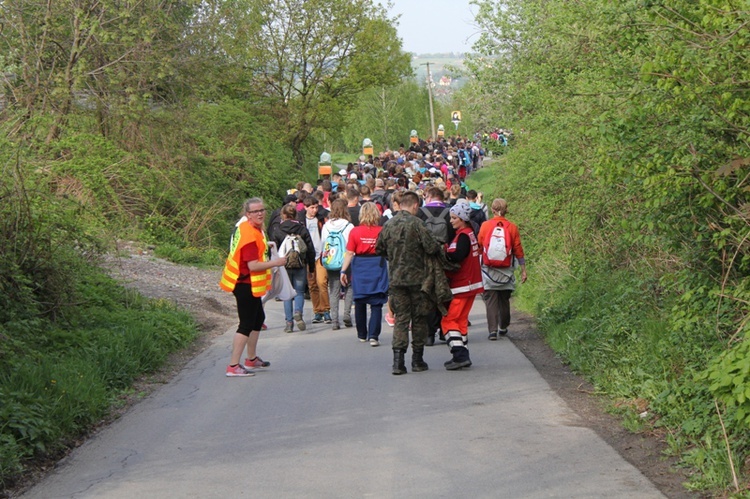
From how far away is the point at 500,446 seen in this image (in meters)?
7.63

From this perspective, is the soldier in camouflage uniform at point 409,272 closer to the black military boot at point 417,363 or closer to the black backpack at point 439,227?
the black military boot at point 417,363

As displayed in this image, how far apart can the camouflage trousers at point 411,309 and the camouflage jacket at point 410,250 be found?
12cm

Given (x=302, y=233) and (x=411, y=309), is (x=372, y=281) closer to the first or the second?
(x=302, y=233)

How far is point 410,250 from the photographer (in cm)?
1100

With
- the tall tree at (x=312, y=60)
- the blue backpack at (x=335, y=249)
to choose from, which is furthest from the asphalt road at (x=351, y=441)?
the tall tree at (x=312, y=60)

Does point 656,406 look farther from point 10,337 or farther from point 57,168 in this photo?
point 57,168

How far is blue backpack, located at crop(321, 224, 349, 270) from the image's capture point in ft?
47.9

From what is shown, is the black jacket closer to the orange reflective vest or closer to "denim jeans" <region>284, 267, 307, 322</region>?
"denim jeans" <region>284, 267, 307, 322</region>

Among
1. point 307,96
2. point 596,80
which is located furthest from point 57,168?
point 307,96

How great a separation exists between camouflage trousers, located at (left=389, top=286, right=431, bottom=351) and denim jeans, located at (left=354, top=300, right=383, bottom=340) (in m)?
1.94

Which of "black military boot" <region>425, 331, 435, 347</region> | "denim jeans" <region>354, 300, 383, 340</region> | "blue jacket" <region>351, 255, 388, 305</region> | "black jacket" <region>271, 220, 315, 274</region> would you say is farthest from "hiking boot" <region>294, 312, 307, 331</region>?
"black military boot" <region>425, 331, 435, 347</region>

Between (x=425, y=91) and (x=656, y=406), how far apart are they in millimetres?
81372

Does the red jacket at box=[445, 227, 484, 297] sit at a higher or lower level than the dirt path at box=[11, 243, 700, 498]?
higher

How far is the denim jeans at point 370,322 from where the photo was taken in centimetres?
1304
